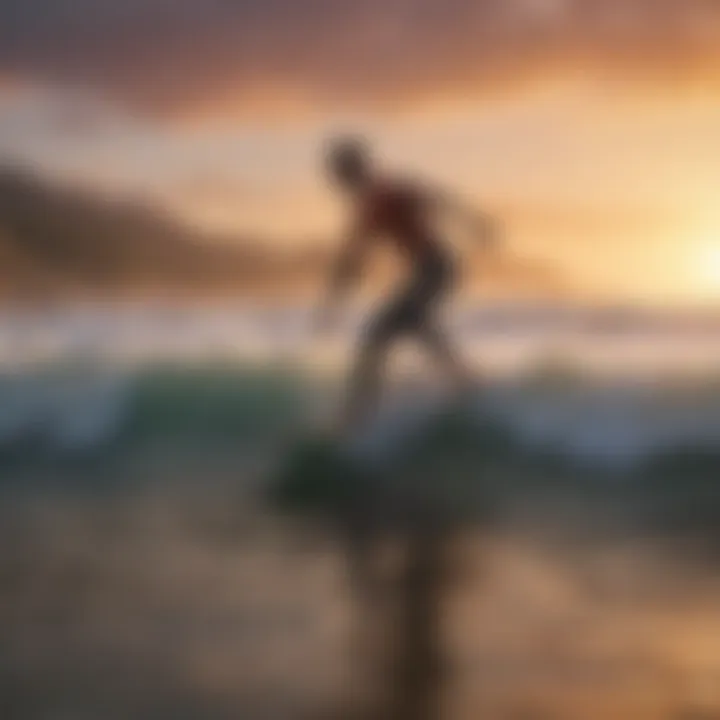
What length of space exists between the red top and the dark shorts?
0.03 metres

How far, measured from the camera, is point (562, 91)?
6.33 ft

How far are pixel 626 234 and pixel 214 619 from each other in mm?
991

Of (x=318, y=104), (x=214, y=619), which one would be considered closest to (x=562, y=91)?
(x=318, y=104)

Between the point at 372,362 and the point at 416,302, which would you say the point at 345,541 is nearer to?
the point at 372,362

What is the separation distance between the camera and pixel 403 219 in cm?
179

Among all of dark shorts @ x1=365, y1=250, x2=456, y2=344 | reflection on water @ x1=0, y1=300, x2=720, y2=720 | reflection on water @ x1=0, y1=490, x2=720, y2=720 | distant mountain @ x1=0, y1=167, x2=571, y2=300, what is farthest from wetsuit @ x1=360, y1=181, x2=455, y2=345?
reflection on water @ x1=0, y1=490, x2=720, y2=720

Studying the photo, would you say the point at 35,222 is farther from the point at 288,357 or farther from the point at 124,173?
the point at 288,357

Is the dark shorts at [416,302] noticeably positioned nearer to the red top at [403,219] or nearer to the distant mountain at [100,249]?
the red top at [403,219]

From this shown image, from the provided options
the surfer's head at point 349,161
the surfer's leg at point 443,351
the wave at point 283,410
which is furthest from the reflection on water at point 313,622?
the surfer's head at point 349,161

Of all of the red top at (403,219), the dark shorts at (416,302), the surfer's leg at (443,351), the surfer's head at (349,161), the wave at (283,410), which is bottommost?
the wave at (283,410)

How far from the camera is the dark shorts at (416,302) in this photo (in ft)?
5.97

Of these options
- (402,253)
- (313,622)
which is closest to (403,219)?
(402,253)

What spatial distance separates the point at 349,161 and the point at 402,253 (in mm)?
201

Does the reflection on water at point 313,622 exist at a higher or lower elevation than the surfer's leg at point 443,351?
lower
